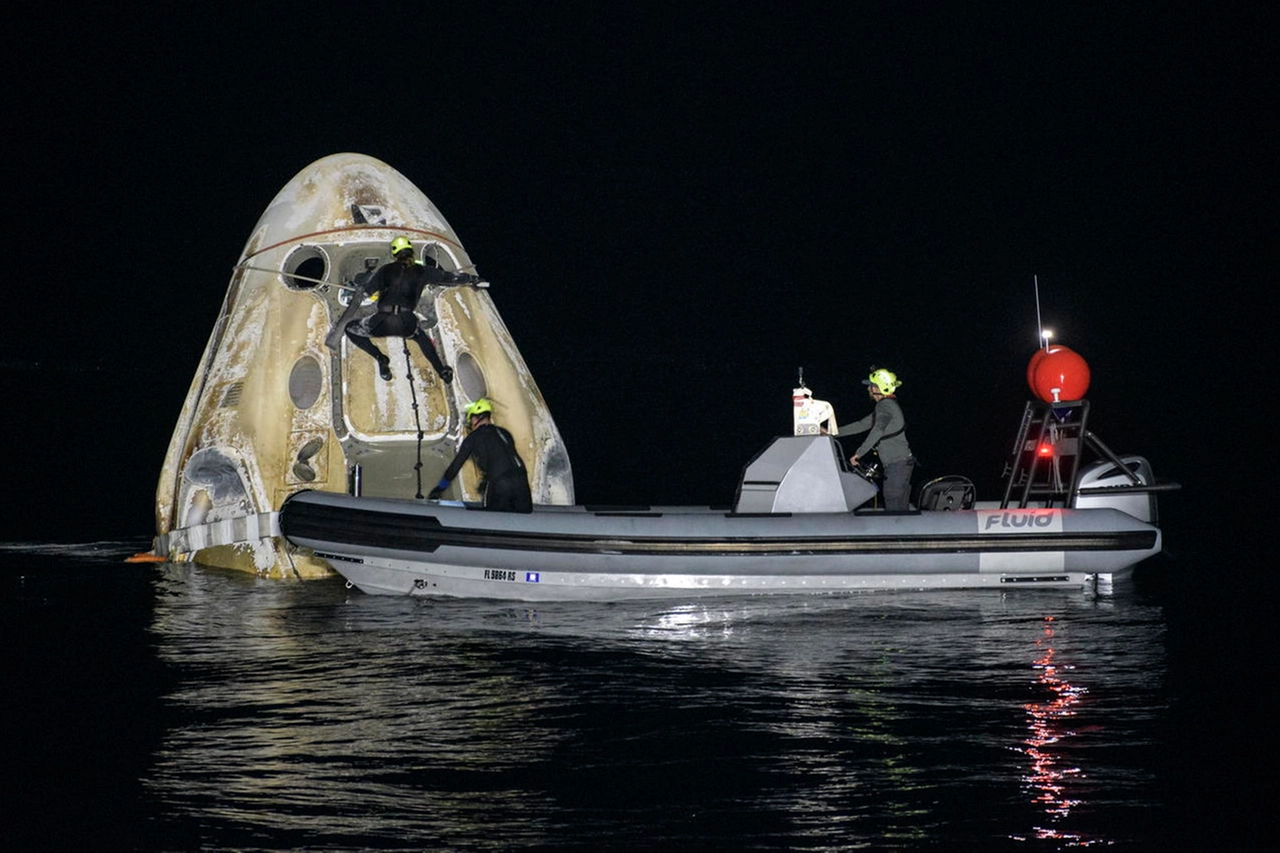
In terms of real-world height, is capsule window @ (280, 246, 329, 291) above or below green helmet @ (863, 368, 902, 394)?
above

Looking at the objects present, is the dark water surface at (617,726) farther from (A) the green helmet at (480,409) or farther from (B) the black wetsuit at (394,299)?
(B) the black wetsuit at (394,299)

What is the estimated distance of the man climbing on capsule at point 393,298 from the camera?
14.6m

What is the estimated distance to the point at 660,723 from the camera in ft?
29.9

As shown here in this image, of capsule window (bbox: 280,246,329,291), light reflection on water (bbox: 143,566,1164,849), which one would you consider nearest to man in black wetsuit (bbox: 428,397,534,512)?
light reflection on water (bbox: 143,566,1164,849)

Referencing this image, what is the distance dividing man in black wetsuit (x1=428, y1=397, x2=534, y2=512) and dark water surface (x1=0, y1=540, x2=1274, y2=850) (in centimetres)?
101

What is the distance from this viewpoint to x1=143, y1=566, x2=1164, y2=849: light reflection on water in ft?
23.7

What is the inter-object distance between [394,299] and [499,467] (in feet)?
7.70

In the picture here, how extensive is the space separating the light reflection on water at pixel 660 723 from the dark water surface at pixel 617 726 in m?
0.03

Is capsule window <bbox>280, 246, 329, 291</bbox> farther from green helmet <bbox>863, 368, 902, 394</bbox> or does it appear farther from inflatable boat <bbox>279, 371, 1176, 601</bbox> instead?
green helmet <bbox>863, 368, 902, 394</bbox>

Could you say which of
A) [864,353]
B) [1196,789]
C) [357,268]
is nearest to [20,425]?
[357,268]

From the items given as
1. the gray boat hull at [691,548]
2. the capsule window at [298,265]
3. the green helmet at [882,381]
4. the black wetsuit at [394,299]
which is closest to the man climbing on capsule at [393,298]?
the black wetsuit at [394,299]

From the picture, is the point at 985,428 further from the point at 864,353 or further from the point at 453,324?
the point at 864,353

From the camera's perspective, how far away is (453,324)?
15891 millimetres

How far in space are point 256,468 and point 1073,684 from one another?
817 cm
